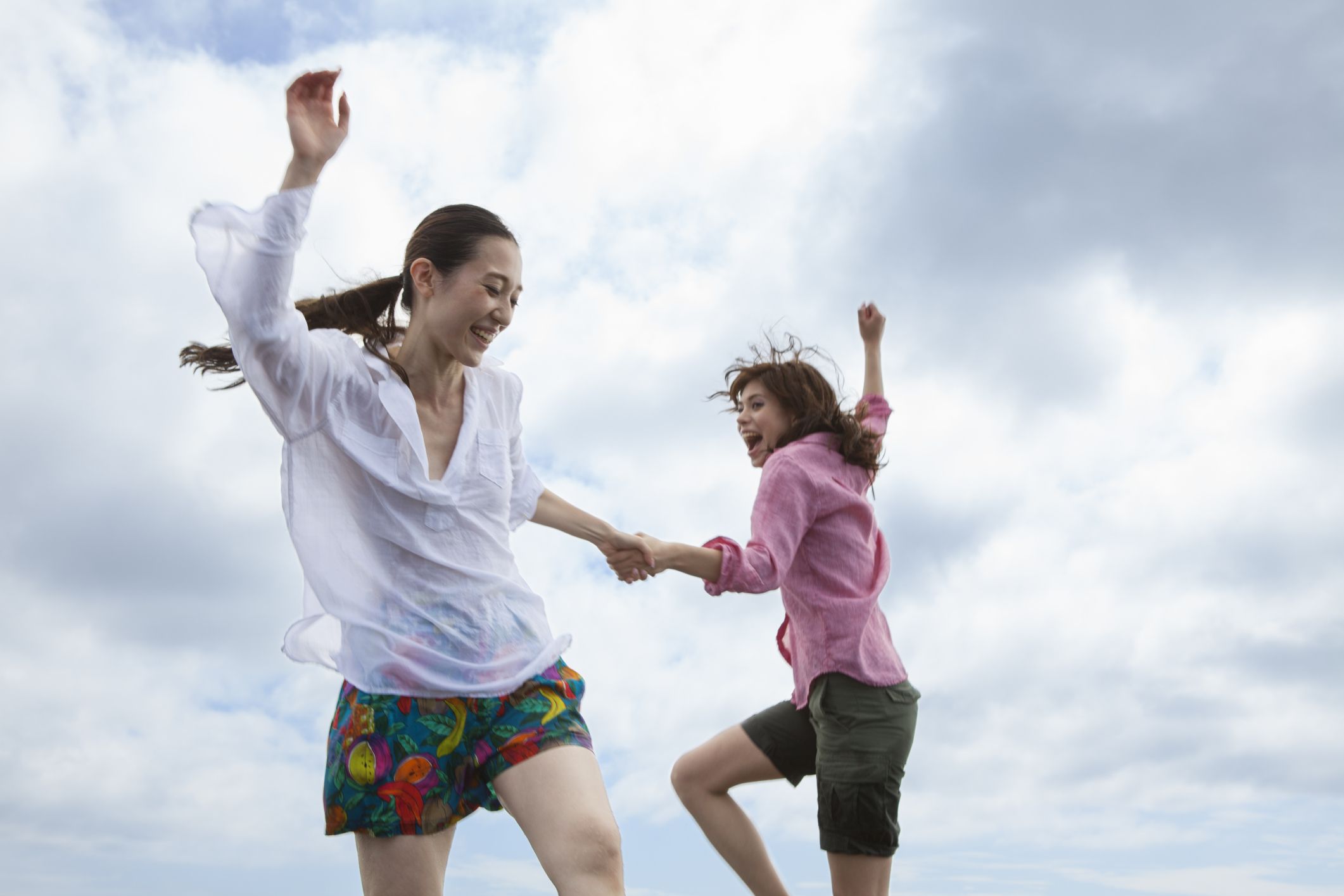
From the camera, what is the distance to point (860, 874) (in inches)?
169

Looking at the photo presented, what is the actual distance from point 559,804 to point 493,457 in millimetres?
934

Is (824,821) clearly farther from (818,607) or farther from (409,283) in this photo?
(409,283)

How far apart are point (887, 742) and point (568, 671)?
1.59 m

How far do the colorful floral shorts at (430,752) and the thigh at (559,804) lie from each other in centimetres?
3

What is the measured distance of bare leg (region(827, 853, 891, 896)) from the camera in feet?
14.0

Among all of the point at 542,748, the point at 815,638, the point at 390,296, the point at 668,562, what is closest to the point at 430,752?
the point at 542,748

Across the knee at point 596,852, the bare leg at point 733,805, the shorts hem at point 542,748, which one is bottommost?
the knee at point 596,852

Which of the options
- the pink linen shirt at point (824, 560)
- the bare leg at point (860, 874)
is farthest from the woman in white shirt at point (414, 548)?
the bare leg at point (860, 874)

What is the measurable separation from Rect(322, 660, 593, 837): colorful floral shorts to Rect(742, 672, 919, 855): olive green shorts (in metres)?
1.53

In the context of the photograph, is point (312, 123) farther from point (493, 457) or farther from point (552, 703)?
point (552, 703)

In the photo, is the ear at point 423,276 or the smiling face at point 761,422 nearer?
the ear at point 423,276

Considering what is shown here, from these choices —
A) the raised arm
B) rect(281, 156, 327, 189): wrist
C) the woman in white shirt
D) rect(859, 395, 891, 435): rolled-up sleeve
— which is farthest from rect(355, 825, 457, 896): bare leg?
rect(859, 395, 891, 435): rolled-up sleeve

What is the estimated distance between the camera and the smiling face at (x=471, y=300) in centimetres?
321

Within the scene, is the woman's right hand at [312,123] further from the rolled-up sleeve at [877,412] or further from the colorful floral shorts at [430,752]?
the rolled-up sleeve at [877,412]
